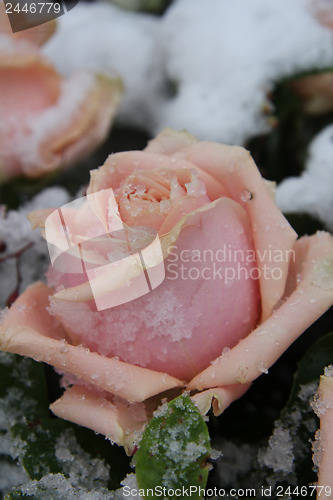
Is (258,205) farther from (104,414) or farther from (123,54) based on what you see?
(123,54)

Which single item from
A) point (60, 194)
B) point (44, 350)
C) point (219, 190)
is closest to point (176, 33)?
point (60, 194)

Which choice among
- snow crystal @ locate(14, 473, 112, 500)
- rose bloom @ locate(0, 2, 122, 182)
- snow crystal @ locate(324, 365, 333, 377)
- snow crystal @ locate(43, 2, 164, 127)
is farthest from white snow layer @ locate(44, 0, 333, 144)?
snow crystal @ locate(14, 473, 112, 500)

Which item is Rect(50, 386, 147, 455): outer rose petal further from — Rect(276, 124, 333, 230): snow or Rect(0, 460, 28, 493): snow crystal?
Rect(276, 124, 333, 230): snow

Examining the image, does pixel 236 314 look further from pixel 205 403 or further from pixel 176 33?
pixel 176 33

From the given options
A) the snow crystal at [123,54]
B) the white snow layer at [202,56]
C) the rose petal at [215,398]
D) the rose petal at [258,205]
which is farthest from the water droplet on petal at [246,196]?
the snow crystal at [123,54]

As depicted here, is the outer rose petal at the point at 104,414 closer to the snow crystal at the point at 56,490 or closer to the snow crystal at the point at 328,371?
the snow crystal at the point at 56,490

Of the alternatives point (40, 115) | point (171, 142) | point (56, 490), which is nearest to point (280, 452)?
point (56, 490)
